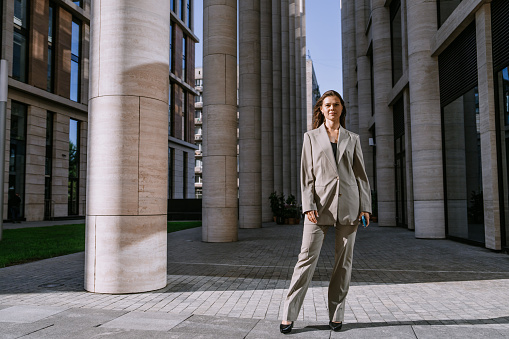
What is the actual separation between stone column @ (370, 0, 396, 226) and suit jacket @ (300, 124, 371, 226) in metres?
17.6

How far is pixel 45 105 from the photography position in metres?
29.3

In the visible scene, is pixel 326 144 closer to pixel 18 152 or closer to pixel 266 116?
pixel 266 116

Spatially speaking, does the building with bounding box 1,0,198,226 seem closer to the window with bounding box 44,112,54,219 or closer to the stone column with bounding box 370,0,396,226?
the window with bounding box 44,112,54,219

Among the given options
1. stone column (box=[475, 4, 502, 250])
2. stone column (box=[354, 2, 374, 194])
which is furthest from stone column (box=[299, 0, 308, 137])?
stone column (box=[475, 4, 502, 250])

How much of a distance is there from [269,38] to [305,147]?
84.8 feet

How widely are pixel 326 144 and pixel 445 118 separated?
11.4 meters

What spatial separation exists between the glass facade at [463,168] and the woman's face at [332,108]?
8.47 meters

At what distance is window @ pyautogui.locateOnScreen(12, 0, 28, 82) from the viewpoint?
2717cm

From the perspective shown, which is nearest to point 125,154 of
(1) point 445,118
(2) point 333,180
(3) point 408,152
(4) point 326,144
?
(4) point 326,144

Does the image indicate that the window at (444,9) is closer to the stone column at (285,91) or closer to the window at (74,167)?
the stone column at (285,91)

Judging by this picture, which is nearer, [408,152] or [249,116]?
[408,152]

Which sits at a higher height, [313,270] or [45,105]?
[45,105]

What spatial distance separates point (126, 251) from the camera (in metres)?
6.21

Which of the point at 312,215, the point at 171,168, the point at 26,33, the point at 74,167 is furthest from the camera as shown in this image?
the point at 171,168
